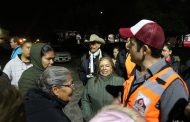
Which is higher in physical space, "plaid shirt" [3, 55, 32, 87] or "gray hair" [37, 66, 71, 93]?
"gray hair" [37, 66, 71, 93]

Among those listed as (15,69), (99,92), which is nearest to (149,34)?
(99,92)

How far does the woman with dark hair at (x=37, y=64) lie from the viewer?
4.93 meters

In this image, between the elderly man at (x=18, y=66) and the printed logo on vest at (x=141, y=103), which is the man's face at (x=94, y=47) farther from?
the printed logo on vest at (x=141, y=103)

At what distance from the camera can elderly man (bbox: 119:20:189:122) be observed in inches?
128

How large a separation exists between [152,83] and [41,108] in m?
0.85

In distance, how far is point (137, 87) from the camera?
11.3ft

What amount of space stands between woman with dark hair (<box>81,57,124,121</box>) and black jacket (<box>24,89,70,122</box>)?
2502 millimetres

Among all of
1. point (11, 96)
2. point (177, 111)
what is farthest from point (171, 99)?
point (11, 96)

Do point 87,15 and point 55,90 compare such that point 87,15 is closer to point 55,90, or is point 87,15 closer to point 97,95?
point 97,95

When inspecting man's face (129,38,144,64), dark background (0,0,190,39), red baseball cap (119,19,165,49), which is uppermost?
red baseball cap (119,19,165,49)

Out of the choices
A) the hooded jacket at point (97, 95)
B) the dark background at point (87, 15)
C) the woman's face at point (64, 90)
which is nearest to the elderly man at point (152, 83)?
the woman's face at point (64, 90)

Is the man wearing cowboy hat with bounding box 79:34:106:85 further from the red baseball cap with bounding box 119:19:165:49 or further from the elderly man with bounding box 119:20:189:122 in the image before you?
the red baseball cap with bounding box 119:19:165:49

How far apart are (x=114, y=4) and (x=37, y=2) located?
8.54 meters

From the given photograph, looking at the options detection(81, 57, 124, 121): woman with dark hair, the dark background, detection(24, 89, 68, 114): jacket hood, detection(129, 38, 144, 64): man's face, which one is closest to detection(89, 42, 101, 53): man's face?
detection(81, 57, 124, 121): woman with dark hair
